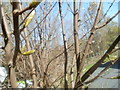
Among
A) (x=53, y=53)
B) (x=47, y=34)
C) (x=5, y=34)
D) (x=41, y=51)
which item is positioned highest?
(x=5, y=34)

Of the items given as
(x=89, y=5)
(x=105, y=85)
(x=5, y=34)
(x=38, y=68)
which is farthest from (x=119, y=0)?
(x=105, y=85)

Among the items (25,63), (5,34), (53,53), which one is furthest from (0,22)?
(53,53)

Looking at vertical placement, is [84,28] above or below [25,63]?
above

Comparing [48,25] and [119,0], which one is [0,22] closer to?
[119,0]

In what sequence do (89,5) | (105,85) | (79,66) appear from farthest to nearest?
(105,85), (89,5), (79,66)

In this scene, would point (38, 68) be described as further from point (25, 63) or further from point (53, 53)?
point (53, 53)

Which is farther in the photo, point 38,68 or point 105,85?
point 105,85

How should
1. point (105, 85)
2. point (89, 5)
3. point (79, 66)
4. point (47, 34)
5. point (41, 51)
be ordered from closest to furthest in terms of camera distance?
point (79, 66) → point (89, 5) → point (41, 51) → point (47, 34) → point (105, 85)

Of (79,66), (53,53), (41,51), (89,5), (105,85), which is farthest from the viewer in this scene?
(105,85)

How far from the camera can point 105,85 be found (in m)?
1.76

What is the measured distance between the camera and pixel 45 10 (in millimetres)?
998

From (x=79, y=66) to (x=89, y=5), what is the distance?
1.65 ft

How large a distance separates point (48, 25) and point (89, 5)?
14.9 inches

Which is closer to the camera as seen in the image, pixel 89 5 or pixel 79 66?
pixel 79 66
